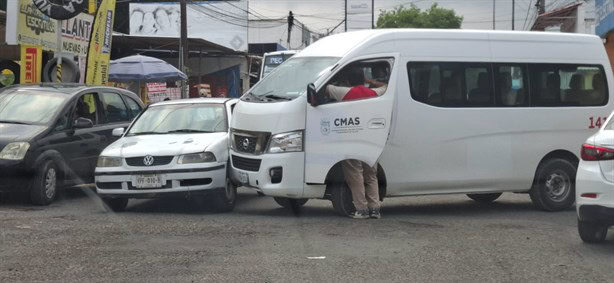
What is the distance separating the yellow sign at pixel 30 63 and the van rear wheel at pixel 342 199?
378 inches

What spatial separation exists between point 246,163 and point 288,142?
0.68 meters

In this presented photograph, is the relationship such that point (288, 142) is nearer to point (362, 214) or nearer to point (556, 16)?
point (362, 214)

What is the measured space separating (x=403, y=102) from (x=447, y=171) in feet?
3.54

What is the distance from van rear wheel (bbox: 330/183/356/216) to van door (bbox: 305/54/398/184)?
0.39 meters

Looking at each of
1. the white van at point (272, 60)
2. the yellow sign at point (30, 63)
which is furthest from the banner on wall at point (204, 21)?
the yellow sign at point (30, 63)

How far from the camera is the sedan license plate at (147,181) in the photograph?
8.95 meters

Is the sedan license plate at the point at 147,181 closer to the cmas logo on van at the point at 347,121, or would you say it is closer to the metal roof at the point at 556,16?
the cmas logo on van at the point at 347,121

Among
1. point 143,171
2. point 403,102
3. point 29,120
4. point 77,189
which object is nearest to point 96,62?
point 77,189

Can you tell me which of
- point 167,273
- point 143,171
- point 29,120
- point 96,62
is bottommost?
point 167,273

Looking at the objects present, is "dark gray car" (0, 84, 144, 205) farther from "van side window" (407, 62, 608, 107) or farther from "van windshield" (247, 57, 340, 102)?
"van side window" (407, 62, 608, 107)

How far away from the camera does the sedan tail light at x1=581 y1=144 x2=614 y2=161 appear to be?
664cm

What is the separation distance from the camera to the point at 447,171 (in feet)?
30.1

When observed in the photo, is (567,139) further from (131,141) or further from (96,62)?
(96,62)

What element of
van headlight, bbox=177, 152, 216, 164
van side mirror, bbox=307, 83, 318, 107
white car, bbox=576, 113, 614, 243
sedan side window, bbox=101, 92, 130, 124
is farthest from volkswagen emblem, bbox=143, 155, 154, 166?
white car, bbox=576, 113, 614, 243
